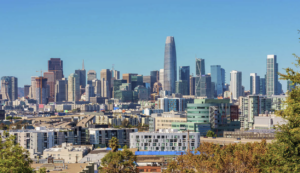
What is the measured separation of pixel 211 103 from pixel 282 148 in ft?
466

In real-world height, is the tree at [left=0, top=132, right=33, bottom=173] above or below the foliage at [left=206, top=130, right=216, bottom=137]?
above

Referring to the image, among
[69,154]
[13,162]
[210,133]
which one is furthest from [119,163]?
[210,133]

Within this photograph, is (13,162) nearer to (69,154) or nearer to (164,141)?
(69,154)

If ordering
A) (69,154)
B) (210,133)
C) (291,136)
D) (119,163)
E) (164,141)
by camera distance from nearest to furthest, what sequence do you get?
(291,136)
(119,163)
(69,154)
(164,141)
(210,133)

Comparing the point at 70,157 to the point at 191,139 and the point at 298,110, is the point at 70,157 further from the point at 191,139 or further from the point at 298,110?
the point at 298,110

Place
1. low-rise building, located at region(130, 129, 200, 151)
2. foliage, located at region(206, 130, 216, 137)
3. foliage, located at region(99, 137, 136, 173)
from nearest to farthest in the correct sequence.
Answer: foliage, located at region(99, 137, 136, 173)
low-rise building, located at region(130, 129, 200, 151)
foliage, located at region(206, 130, 216, 137)

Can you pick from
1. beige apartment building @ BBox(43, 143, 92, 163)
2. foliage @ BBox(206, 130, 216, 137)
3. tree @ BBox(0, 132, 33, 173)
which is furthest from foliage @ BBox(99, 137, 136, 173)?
foliage @ BBox(206, 130, 216, 137)

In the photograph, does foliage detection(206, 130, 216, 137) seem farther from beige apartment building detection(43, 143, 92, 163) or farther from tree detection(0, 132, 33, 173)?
tree detection(0, 132, 33, 173)

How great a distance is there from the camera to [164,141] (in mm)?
127688

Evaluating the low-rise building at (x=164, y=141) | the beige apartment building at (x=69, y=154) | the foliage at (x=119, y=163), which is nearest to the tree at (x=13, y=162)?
the foliage at (x=119, y=163)

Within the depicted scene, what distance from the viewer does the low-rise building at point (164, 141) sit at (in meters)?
125

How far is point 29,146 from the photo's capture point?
14300 centimetres

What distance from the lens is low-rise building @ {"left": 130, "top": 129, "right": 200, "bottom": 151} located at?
411ft

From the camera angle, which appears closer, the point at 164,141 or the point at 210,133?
the point at 164,141
